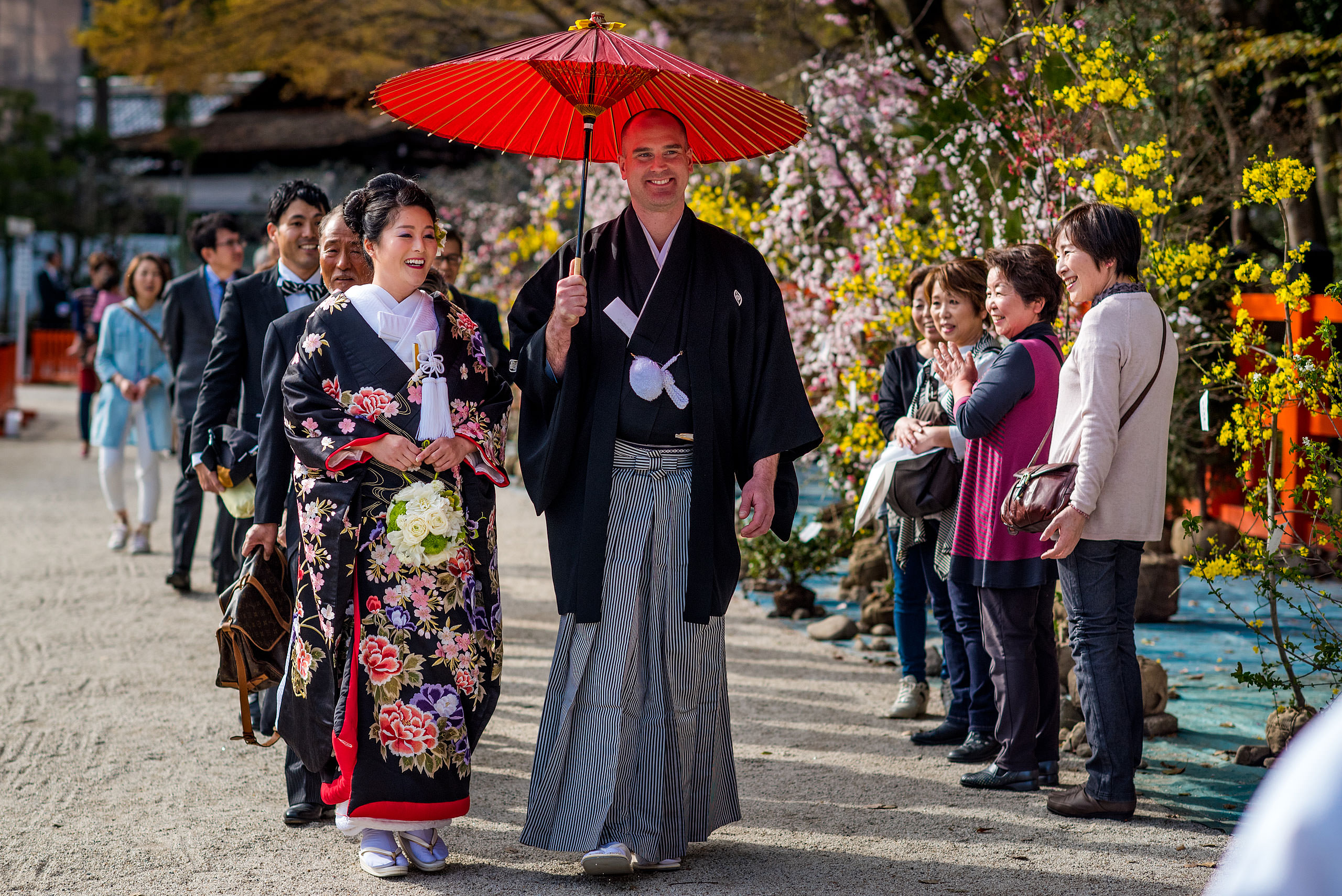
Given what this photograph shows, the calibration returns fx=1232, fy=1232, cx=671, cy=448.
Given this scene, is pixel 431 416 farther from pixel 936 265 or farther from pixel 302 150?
pixel 302 150

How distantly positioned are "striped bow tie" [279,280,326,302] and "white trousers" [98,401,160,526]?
4194 millimetres

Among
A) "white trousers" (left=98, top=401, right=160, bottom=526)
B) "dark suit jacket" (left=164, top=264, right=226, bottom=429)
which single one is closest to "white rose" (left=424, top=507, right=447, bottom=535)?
"dark suit jacket" (left=164, top=264, right=226, bottom=429)

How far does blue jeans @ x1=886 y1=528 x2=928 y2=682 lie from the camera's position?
4836 mm

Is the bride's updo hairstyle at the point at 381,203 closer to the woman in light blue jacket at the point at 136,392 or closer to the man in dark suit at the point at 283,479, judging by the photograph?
the man in dark suit at the point at 283,479

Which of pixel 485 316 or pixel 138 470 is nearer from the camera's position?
pixel 485 316

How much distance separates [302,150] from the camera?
71.6ft

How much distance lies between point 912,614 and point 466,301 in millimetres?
2290

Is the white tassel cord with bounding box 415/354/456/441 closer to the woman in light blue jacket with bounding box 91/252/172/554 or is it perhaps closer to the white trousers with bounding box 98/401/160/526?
the woman in light blue jacket with bounding box 91/252/172/554

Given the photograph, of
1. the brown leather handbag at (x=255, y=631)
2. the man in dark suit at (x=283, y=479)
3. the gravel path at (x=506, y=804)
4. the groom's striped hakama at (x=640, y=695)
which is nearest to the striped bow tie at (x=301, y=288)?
the man in dark suit at (x=283, y=479)

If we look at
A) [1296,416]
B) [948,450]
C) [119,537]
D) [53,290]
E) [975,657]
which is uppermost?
[53,290]

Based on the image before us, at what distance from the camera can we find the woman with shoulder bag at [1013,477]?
4008 millimetres

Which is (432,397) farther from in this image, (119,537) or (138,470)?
(119,537)

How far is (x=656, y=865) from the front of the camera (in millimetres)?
3309

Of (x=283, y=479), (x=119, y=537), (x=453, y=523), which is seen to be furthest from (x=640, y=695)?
(x=119, y=537)
